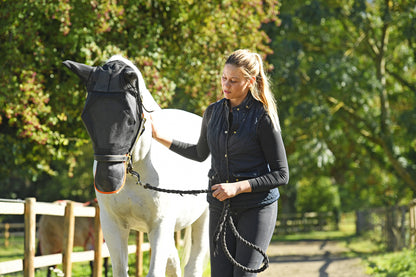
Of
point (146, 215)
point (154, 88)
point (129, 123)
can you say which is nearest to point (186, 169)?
point (146, 215)

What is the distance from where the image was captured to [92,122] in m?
3.20

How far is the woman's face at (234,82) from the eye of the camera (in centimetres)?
314

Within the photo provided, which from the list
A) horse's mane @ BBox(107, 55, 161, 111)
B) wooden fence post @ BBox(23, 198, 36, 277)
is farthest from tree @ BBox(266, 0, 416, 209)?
horse's mane @ BBox(107, 55, 161, 111)

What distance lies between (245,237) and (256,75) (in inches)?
35.9

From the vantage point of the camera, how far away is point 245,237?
3125 millimetres

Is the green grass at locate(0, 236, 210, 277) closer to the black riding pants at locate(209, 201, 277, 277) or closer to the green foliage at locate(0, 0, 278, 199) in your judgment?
the green foliage at locate(0, 0, 278, 199)

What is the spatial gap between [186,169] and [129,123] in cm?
140

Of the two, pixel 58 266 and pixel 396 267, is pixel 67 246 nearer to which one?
pixel 58 266

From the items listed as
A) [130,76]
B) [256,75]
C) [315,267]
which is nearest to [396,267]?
[315,267]

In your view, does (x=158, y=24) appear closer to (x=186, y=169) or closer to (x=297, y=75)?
(x=186, y=169)

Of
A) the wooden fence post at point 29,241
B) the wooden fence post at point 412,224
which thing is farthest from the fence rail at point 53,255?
the wooden fence post at point 412,224

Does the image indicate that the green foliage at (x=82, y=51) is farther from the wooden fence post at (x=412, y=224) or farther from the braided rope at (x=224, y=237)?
the wooden fence post at (x=412, y=224)

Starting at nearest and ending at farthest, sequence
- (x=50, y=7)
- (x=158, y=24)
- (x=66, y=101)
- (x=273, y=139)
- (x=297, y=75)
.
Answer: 1. (x=273, y=139)
2. (x=50, y=7)
3. (x=66, y=101)
4. (x=158, y=24)
5. (x=297, y=75)

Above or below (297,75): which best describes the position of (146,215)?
below
